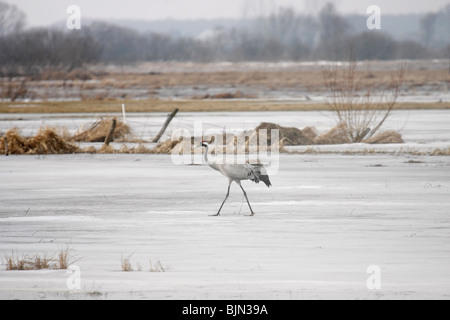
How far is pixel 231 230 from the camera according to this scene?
36.4ft

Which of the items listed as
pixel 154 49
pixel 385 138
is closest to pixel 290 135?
pixel 385 138

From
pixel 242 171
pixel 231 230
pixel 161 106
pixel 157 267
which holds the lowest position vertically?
pixel 161 106

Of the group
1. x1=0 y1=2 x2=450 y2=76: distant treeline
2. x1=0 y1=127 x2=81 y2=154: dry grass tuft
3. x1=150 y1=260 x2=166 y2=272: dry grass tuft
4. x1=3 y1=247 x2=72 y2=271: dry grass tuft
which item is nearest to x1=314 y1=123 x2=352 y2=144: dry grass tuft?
x1=0 y1=127 x2=81 y2=154: dry grass tuft

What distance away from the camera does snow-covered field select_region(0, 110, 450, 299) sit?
7.98 meters

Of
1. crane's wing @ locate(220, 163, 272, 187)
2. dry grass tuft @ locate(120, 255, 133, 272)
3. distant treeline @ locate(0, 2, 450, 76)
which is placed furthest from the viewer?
distant treeline @ locate(0, 2, 450, 76)

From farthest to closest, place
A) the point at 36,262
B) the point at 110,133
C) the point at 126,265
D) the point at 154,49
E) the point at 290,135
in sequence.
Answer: the point at 154,49 → the point at 290,135 → the point at 110,133 → the point at 36,262 → the point at 126,265

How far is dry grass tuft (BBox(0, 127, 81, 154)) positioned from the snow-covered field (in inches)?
99.4

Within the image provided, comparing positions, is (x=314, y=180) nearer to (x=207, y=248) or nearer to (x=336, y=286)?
(x=207, y=248)

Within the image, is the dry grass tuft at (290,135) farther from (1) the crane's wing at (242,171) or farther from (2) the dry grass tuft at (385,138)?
(1) the crane's wing at (242,171)

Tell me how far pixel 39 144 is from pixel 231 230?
12.6 metres

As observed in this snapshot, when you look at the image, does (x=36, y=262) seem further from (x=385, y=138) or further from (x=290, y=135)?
(x=385, y=138)

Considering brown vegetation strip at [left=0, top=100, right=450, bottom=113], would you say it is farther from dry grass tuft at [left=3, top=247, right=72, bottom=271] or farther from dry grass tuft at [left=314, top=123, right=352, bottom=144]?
dry grass tuft at [left=3, top=247, right=72, bottom=271]

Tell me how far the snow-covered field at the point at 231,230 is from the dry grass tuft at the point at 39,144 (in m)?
2.53
